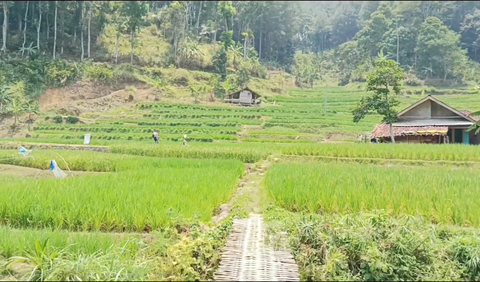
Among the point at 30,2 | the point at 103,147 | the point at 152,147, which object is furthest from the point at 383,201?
the point at 30,2

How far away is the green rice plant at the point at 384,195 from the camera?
521 cm

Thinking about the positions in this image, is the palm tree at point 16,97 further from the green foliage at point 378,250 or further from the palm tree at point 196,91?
the green foliage at point 378,250

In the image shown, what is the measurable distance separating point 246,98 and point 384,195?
30.9m

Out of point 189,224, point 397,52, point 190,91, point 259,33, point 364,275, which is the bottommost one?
point 364,275

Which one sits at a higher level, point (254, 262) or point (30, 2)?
point (30, 2)

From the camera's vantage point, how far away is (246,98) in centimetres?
3616

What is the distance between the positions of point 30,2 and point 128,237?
145 feet

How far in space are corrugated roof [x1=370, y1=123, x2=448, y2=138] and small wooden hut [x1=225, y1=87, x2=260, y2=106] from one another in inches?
680

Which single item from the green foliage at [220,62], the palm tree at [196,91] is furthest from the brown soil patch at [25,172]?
the green foliage at [220,62]

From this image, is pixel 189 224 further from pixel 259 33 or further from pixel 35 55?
pixel 259 33

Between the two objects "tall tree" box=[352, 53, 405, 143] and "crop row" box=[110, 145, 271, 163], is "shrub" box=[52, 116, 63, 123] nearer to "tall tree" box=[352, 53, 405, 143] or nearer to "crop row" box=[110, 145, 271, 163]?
"crop row" box=[110, 145, 271, 163]

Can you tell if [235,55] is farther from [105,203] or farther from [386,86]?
[105,203]

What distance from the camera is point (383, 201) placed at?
5582 mm

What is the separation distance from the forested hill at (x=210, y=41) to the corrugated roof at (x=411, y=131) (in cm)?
1224
